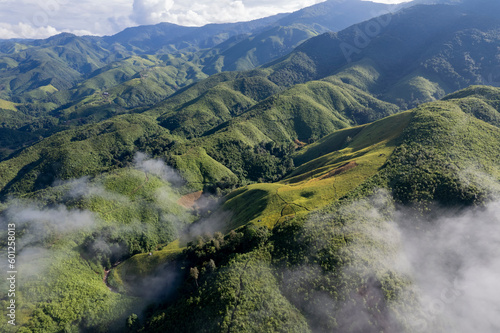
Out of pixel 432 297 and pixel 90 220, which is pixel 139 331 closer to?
pixel 90 220

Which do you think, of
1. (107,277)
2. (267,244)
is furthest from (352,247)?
(107,277)

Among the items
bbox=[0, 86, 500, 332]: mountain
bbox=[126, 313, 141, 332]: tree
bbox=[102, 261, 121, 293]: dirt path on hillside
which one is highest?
bbox=[0, 86, 500, 332]: mountain

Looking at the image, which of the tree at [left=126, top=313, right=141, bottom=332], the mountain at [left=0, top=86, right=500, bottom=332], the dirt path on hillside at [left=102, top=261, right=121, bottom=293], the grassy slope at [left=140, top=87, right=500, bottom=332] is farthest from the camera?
the dirt path on hillside at [left=102, top=261, right=121, bottom=293]

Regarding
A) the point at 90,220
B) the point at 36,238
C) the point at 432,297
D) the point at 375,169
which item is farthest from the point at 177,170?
the point at 432,297

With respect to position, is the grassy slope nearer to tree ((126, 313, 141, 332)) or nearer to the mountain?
the mountain

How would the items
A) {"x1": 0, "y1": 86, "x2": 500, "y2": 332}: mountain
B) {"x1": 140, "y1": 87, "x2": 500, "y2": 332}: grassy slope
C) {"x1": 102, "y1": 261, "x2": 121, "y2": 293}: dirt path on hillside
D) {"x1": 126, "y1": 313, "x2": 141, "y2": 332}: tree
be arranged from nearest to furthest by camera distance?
{"x1": 140, "y1": 87, "x2": 500, "y2": 332}: grassy slope
{"x1": 0, "y1": 86, "x2": 500, "y2": 332}: mountain
{"x1": 126, "y1": 313, "x2": 141, "y2": 332}: tree
{"x1": 102, "y1": 261, "x2": 121, "y2": 293}: dirt path on hillside

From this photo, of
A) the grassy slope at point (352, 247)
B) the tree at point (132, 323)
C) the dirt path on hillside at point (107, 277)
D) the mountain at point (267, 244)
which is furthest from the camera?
the dirt path on hillside at point (107, 277)

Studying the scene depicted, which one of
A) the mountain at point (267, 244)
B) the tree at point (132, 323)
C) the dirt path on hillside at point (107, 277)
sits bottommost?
the dirt path on hillside at point (107, 277)

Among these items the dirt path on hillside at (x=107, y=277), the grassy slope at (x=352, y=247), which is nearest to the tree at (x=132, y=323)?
the grassy slope at (x=352, y=247)

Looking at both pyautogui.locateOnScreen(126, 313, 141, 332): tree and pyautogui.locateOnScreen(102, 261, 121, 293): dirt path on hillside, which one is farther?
pyautogui.locateOnScreen(102, 261, 121, 293): dirt path on hillside

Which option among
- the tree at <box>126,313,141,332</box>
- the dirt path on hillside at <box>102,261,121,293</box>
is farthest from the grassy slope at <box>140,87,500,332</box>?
the dirt path on hillside at <box>102,261,121,293</box>

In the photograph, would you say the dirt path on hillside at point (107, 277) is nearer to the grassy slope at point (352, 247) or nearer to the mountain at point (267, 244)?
the mountain at point (267, 244)
